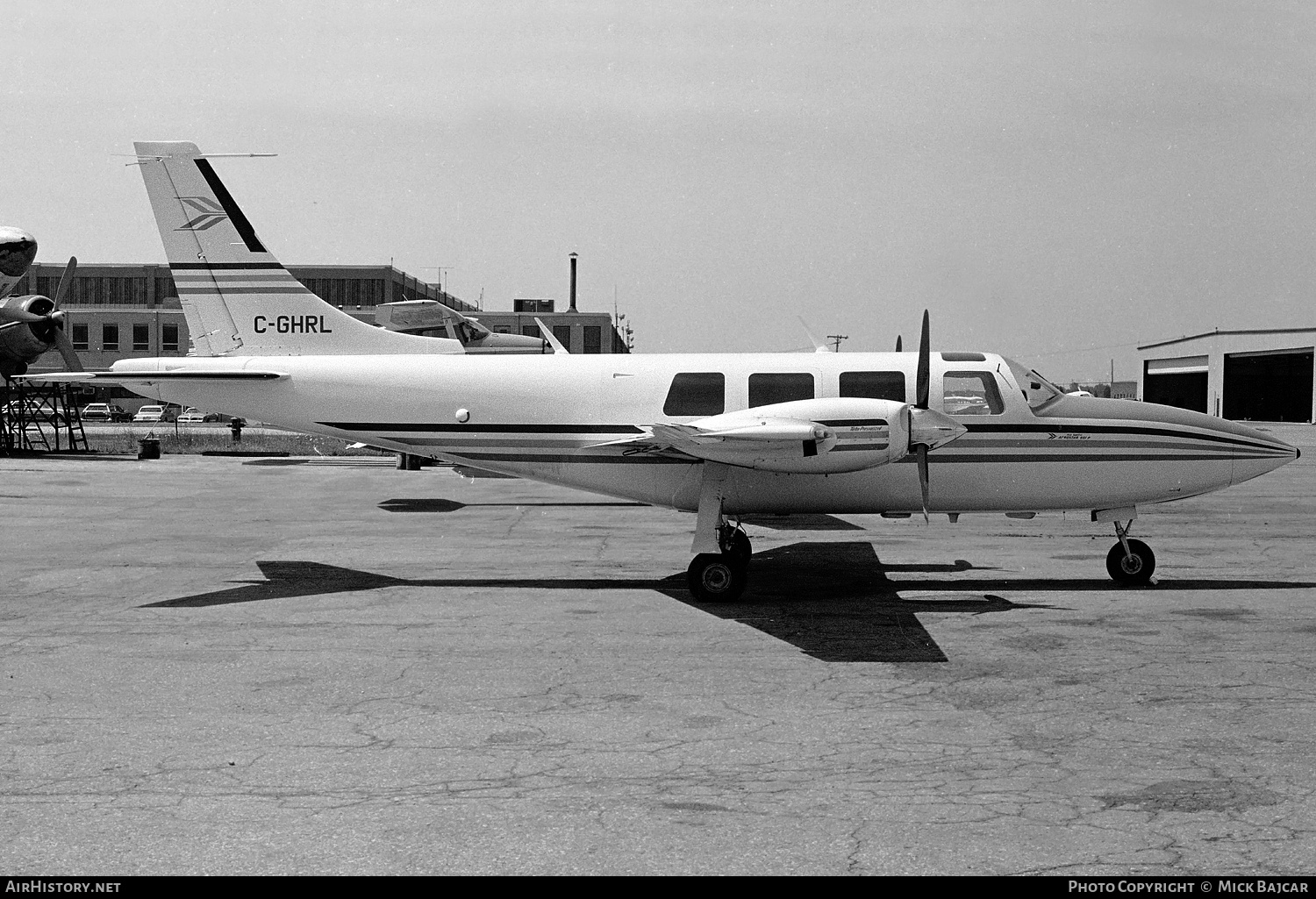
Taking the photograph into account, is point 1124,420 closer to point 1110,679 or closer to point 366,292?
point 1110,679

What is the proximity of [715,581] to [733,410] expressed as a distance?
230 cm

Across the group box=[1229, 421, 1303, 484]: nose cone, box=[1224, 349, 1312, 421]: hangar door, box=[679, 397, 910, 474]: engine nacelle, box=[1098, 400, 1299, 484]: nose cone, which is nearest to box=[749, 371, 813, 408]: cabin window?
box=[679, 397, 910, 474]: engine nacelle

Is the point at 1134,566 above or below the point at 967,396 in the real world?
below

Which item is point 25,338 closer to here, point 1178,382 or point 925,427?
point 925,427

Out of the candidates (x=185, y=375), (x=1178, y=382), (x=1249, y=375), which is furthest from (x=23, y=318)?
(x=1178, y=382)

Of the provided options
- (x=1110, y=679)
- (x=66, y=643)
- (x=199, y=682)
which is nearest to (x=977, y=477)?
(x=1110, y=679)

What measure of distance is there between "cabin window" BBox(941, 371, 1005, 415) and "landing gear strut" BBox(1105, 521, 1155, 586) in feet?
7.15

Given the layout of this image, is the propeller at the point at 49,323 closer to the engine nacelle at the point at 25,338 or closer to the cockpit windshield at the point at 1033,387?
the engine nacelle at the point at 25,338

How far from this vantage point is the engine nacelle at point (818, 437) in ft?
39.6

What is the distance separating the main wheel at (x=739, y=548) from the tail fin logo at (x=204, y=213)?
318 inches

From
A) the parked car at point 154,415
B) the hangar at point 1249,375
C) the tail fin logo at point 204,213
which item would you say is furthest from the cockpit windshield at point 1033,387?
the hangar at point 1249,375

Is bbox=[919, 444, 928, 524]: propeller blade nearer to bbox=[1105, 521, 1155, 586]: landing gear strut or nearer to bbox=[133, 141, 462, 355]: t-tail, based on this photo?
bbox=[1105, 521, 1155, 586]: landing gear strut

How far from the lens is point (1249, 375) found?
97.4 m
